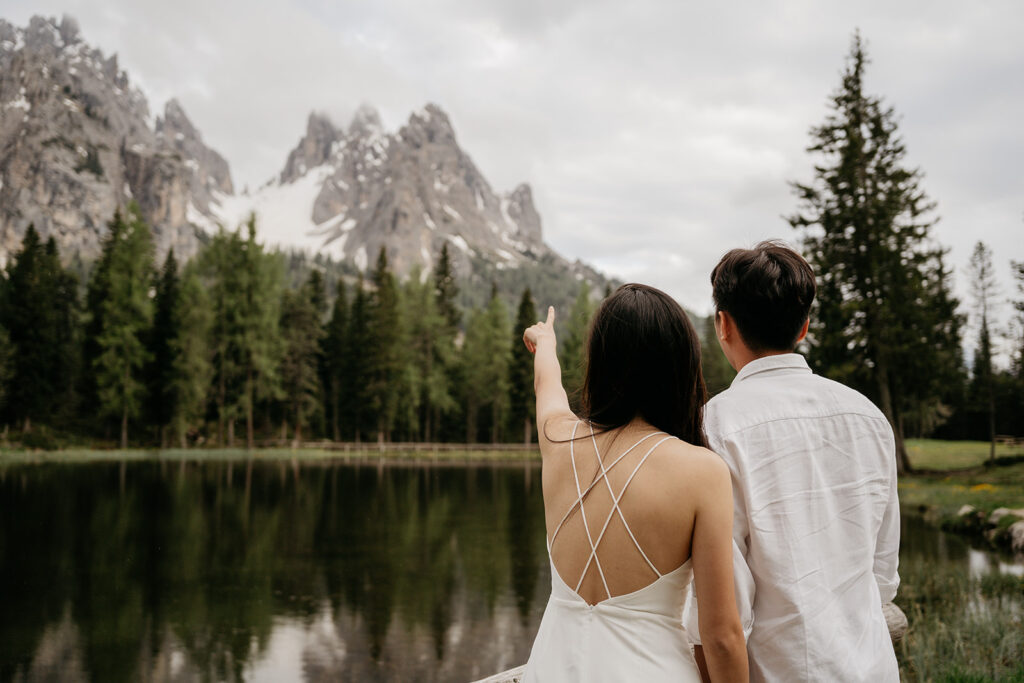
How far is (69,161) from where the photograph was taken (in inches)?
4555

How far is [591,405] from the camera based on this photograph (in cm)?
189

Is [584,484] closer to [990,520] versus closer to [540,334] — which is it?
[540,334]

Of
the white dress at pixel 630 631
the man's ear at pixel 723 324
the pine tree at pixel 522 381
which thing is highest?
the pine tree at pixel 522 381

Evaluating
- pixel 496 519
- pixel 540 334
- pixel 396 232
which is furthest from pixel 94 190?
pixel 540 334

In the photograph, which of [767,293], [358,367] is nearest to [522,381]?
[358,367]

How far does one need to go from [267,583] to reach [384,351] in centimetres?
3548

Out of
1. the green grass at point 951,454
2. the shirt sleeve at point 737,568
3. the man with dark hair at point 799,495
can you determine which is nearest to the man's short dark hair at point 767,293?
the man with dark hair at point 799,495

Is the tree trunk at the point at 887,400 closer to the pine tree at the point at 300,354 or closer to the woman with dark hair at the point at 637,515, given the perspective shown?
the woman with dark hair at the point at 637,515

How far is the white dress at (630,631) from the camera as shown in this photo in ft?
5.61

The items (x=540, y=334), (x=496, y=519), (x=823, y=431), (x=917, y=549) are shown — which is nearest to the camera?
(x=823, y=431)

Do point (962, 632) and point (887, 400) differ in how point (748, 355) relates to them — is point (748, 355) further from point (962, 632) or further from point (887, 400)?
point (887, 400)

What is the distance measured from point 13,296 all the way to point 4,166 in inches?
3704

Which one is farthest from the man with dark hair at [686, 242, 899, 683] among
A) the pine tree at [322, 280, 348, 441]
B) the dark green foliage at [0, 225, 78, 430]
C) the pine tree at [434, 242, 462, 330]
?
the pine tree at [434, 242, 462, 330]

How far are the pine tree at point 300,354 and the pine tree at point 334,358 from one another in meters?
1.77
